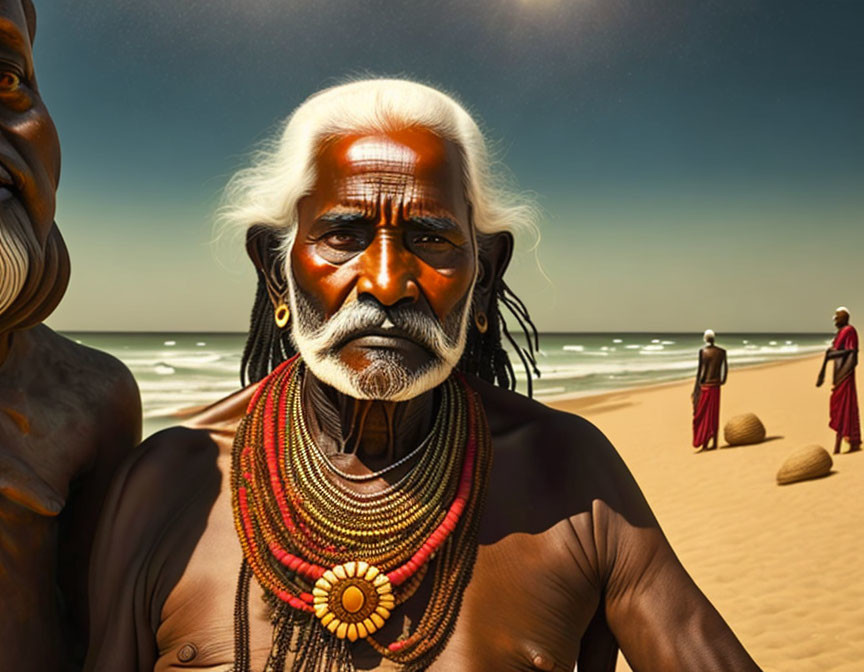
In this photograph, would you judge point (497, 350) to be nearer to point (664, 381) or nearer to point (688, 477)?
point (688, 477)

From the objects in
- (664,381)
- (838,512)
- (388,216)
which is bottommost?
(664,381)

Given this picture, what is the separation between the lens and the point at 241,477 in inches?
83.8

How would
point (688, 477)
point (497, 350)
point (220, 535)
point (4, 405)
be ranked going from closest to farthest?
point (4, 405) → point (220, 535) → point (497, 350) → point (688, 477)

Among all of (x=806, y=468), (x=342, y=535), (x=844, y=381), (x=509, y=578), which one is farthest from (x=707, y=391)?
(x=342, y=535)

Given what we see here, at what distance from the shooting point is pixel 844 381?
1355cm

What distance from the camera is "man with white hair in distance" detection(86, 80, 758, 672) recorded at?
192 centimetres

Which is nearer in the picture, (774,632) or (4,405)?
(4,405)

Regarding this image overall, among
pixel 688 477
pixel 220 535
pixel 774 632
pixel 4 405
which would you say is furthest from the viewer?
pixel 688 477

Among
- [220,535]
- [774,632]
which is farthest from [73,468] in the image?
[774,632]

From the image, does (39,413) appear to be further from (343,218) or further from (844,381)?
(844,381)

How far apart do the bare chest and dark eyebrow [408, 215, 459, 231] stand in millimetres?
800

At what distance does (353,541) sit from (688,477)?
13.2 meters

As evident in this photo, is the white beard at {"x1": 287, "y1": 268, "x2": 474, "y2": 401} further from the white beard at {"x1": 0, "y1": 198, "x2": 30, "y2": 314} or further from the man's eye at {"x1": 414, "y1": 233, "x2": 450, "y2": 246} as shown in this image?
the white beard at {"x1": 0, "y1": 198, "x2": 30, "y2": 314}

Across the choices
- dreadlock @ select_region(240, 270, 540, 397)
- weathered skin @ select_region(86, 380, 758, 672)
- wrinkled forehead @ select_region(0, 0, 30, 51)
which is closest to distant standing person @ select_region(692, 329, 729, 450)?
dreadlock @ select_region(240, 270, 540, 397)
